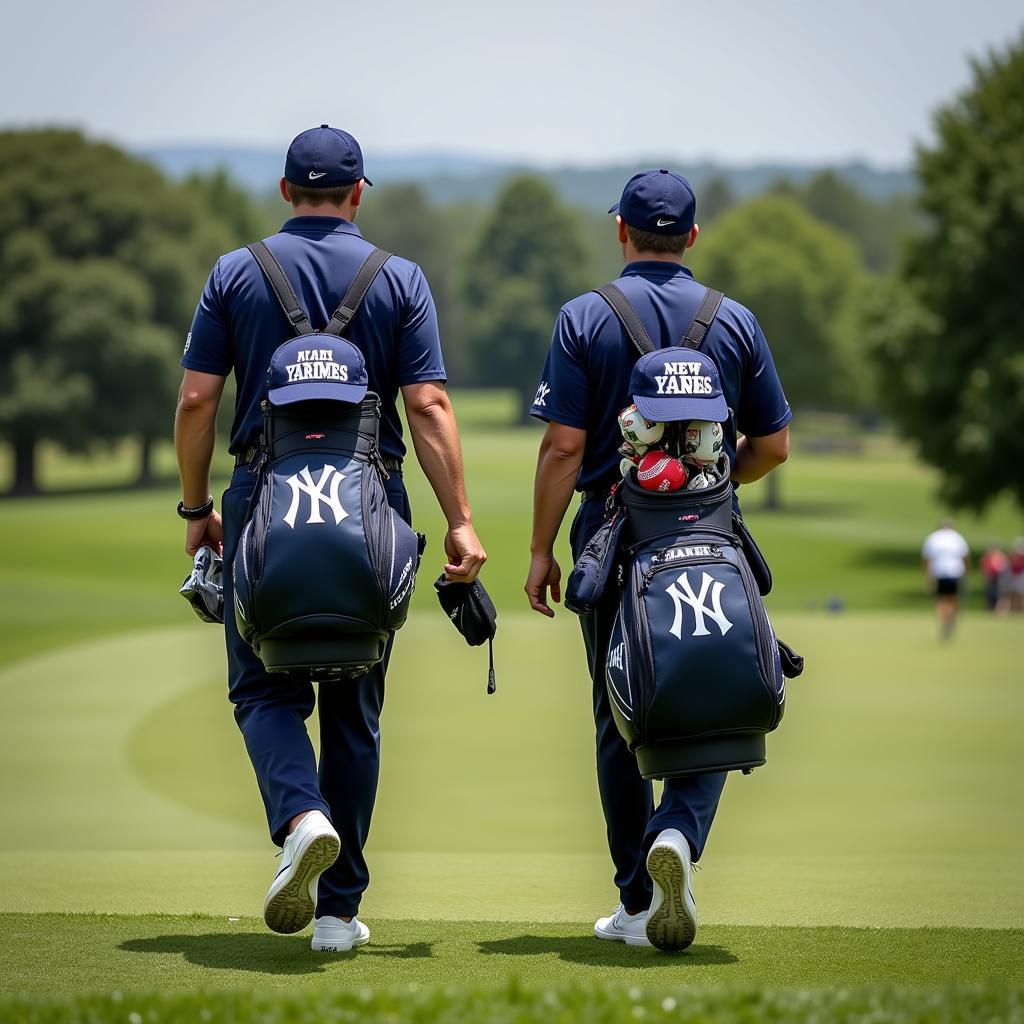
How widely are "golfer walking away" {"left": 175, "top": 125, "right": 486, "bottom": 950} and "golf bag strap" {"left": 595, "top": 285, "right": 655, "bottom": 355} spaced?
0.56 m

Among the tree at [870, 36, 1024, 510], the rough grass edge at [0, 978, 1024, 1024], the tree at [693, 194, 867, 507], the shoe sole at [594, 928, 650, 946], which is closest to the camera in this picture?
the rough grass edge at [0, 978, 1024, 1024]

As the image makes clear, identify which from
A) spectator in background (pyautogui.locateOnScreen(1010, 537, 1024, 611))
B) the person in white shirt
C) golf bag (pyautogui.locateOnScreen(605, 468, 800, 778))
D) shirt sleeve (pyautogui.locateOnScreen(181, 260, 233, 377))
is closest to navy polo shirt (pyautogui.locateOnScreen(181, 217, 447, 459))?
shirt sleeve (pyautogui.locateOnScreen(181, 260, 233, 377))

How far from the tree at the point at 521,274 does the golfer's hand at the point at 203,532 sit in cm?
9640

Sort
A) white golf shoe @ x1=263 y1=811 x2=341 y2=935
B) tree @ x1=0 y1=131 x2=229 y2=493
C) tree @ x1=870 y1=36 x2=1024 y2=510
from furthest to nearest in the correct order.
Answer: tree @ x1=0 y1=131 x2=229 y2=493 < tree @ x1=870 y1=36 x2=1024 y2=510 < white golf shoe @ x1=263 y1=811 x2=341 y2=935

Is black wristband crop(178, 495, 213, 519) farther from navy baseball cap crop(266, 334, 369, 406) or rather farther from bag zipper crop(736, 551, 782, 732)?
bag zipper crop(736, 551, 782, 732)

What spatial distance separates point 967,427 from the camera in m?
40.0

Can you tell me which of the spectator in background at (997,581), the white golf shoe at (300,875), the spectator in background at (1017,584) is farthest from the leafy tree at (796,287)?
the white golf shoe at (300,875)

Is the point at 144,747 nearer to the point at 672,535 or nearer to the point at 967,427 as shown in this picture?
the point at 672,535

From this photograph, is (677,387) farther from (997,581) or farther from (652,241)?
(997,581)

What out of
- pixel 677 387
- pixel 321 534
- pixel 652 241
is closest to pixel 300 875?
pixel 321 534

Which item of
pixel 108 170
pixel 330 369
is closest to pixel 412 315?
pixel 330 369

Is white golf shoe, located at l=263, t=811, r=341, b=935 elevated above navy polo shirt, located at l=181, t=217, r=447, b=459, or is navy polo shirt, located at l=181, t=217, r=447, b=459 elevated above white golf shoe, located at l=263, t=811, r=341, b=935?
navy polo shirt, located at l=181, t=217, r=447, b=459

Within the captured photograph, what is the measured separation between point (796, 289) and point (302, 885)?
200 feet

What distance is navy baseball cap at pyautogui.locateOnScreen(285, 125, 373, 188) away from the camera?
514cm
